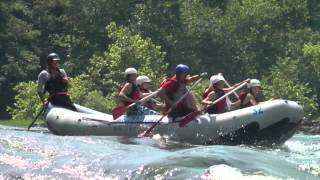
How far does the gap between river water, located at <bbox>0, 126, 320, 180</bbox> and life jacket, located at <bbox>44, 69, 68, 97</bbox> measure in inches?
148

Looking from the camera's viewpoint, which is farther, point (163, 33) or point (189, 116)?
point (163, 33)

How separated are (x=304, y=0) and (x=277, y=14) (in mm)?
2887

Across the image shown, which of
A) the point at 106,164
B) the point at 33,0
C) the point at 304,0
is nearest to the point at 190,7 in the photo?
the point at 304,0

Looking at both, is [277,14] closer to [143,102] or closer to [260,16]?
[260,16]

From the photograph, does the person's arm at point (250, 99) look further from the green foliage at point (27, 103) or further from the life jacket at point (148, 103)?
the green foliage at point (27, 103)

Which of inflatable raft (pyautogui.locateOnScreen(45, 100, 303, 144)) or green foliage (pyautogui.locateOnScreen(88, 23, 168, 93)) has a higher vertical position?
green foliage (pyautogui.locateOnScreen(88, 23, 168, 93))

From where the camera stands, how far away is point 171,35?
1914 inches

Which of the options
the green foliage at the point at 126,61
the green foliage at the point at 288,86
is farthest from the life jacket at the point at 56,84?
the green foliage at the point at 288,86

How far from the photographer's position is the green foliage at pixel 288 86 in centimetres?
3956

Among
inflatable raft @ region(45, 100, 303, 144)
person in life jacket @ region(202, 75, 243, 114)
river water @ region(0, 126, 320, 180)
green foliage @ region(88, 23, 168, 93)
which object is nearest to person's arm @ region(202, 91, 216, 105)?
person in life jacket @ region(202, 75, 243, 114)

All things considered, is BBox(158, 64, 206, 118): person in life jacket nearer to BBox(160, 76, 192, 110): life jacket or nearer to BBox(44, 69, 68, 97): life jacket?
BBox(160, 76, 192, 110): life jacket

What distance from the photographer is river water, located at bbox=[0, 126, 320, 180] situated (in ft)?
28.8

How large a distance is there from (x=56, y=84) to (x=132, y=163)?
633cm

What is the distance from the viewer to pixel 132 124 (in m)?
14.1
